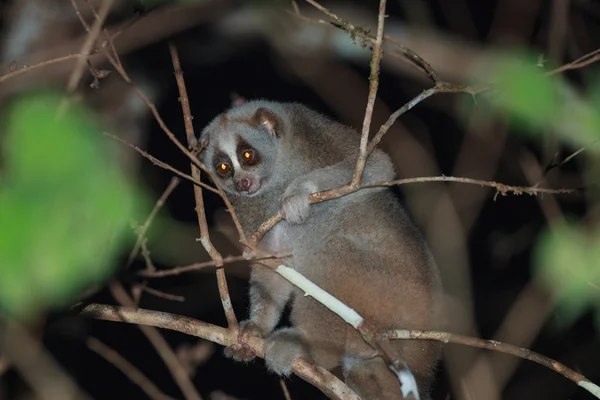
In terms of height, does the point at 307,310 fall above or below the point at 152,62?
below

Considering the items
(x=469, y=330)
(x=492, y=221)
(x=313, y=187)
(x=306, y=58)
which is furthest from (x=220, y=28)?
(x=492, y=221)

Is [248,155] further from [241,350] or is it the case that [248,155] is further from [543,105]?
[543,105]

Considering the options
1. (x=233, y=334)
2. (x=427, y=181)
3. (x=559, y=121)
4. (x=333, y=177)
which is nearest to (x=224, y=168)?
(x=333, y=177)

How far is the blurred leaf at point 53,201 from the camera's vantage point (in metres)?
0.96

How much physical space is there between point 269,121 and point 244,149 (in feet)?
0.88

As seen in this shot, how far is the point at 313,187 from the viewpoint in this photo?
13.1 feet

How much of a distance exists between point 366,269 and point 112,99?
1.73 m

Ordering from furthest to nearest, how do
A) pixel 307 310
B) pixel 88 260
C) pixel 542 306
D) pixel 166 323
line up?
pixel 307 310 → pixel 542 306 → pixel 166 323 → pixel 88 260

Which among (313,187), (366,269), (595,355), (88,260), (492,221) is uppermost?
(492,221)

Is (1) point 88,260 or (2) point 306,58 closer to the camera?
(1) point 88,260

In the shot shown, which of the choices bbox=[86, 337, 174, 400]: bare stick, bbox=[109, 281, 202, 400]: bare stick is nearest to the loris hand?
bbox=[109, 281, 202, 400]: bare stick

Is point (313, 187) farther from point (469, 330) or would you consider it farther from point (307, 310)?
point (469, 330)

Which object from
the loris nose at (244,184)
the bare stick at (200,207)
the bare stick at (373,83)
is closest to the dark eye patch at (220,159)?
the loris nose at (244,184)

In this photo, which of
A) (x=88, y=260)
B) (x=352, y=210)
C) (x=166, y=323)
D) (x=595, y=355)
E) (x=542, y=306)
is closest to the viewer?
(x=88, y=260)
